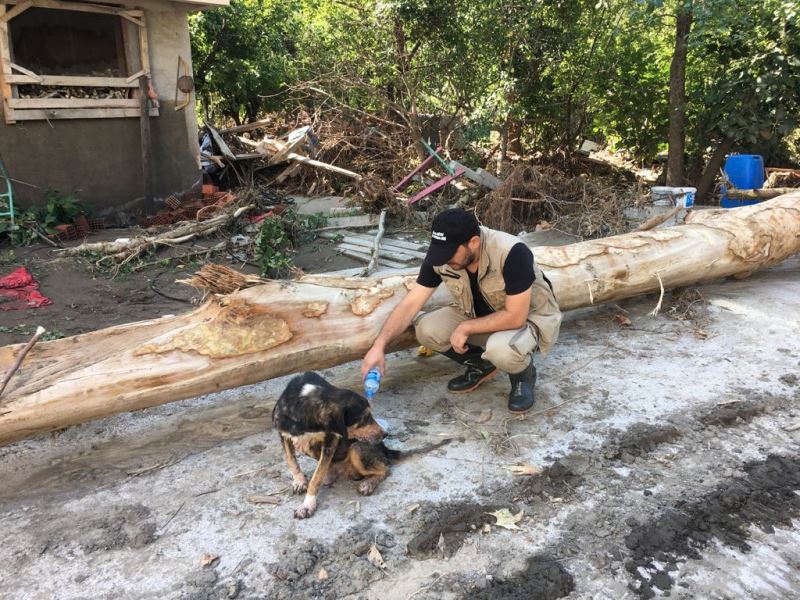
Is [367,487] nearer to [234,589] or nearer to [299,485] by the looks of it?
[299,485]

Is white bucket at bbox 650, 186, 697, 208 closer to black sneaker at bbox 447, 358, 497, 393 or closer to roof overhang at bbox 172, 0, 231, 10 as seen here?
black sneaker at bbox 447, 358, 497, 393

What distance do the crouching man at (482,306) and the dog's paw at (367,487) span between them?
0.59 m

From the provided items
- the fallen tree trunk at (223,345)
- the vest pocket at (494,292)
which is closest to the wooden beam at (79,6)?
the fallen tree trunk at (223,345)

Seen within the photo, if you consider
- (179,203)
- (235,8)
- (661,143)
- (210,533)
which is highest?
(235,8)

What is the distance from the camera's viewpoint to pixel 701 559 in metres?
2.51

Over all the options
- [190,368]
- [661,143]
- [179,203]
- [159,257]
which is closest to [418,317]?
[190,368]

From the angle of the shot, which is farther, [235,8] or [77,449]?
[235,8]

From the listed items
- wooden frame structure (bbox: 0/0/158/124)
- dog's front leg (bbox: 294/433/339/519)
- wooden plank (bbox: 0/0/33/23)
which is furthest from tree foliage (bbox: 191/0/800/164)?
dog's front leg (bbox: 294/433/339/519)

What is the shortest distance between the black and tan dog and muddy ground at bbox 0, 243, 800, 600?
14cm

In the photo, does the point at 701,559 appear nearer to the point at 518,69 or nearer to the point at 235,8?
the point at 518,69

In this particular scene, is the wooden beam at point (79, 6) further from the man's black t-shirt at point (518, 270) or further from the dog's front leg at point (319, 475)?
the dog's front leg at point (319, 475)

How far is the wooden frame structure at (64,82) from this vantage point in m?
7.80

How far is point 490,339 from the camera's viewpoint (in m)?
3.58

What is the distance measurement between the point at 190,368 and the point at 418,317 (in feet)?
4.64
